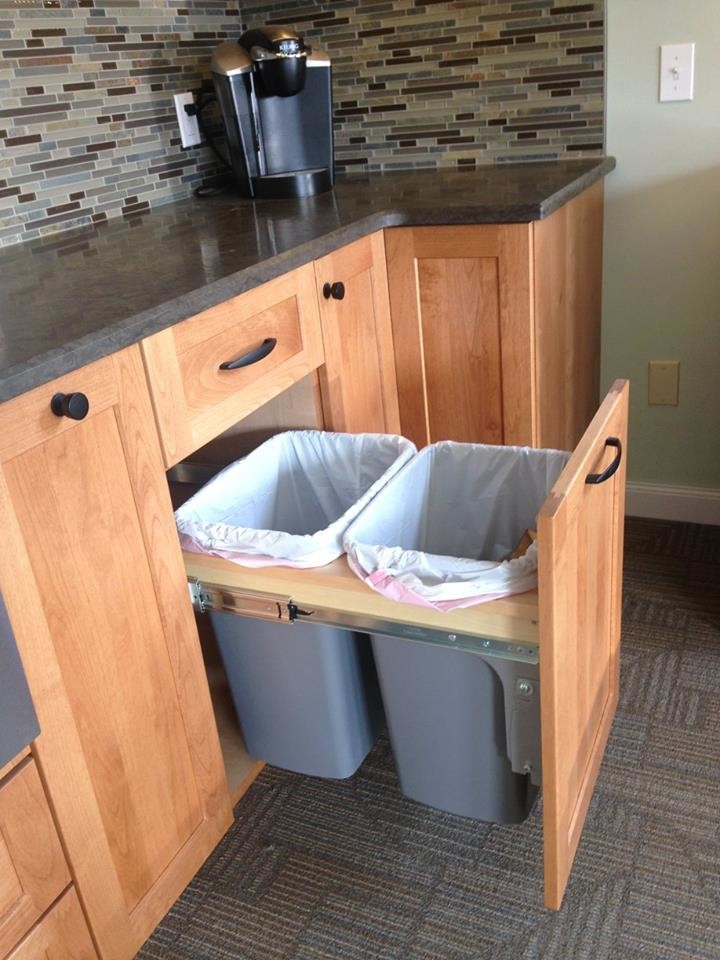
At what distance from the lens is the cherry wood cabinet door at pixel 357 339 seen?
1.56 metres

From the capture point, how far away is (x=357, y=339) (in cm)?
169

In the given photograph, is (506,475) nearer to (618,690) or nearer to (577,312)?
(618,690)

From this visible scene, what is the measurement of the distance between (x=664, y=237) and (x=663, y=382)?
352mm

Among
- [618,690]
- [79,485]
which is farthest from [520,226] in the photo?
[79,485]

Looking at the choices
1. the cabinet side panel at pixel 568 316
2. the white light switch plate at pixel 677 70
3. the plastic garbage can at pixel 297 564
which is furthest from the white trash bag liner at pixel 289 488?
the white light switch plate at pixel 677 70

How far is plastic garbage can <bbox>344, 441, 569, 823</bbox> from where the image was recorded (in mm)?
1094

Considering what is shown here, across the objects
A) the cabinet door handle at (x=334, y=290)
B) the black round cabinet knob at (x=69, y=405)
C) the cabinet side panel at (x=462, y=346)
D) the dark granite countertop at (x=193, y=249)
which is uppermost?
the dark granite countertop at (x=193, y=249)

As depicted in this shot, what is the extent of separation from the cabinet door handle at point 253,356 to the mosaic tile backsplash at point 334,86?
Answer: 2.03ft

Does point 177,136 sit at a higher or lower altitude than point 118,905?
higher

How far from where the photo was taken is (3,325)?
3.51 ft

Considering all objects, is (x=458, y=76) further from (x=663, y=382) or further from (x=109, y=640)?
(x=109, y=640)

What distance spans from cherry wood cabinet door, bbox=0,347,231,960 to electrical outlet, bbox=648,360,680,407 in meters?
1.41

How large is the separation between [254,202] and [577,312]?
0.76 metres

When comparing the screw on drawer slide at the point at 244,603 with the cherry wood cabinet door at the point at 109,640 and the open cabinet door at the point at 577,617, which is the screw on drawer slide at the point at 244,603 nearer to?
the cherry wood cabinet door at the point at 109,640
